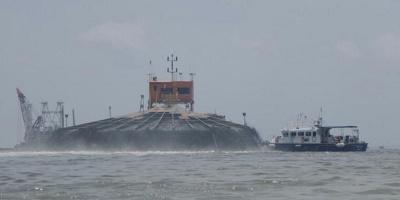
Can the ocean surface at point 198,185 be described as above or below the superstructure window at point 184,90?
below

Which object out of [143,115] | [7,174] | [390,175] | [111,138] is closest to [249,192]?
[390,175]

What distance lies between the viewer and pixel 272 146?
157 m

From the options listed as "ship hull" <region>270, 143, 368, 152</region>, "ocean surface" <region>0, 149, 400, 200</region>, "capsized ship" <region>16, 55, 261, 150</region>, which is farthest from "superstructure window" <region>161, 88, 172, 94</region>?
"ocean surface" <region>0, 149, 400, 200</region>

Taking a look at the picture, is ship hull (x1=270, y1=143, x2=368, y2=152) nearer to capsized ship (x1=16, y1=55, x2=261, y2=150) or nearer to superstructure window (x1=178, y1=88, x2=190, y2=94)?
capsized ship (x1=16, y1=55, x2=261, y2=150)

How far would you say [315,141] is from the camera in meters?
149

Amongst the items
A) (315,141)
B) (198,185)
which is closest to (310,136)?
(315,141)

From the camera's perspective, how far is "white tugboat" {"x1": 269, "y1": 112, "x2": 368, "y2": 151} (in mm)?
147250

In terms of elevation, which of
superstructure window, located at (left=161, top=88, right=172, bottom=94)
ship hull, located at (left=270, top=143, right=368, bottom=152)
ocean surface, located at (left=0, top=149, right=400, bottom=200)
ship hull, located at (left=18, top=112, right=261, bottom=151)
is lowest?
ocean surface, located at (left=0, top=149, right=400, bottom=200)

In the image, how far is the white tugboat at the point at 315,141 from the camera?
14725 cm

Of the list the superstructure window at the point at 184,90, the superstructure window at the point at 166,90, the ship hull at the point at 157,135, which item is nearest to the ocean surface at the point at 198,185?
the ship hull at the point at 157,135

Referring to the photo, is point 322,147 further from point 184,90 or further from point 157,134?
point 184,90

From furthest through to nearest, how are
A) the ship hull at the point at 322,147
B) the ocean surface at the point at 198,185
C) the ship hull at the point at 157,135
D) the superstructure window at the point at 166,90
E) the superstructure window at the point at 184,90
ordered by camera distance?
the superstructure window at the point at 184,90
the superstructure window at the point at 166,90
the ship hull at the point at 322,147
the ship hull at the point at 157,135
the ocean surface at the point at 198,185

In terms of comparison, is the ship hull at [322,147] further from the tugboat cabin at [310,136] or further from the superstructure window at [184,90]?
the superstructure window at [184,90]

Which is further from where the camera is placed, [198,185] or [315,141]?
[315,141]
